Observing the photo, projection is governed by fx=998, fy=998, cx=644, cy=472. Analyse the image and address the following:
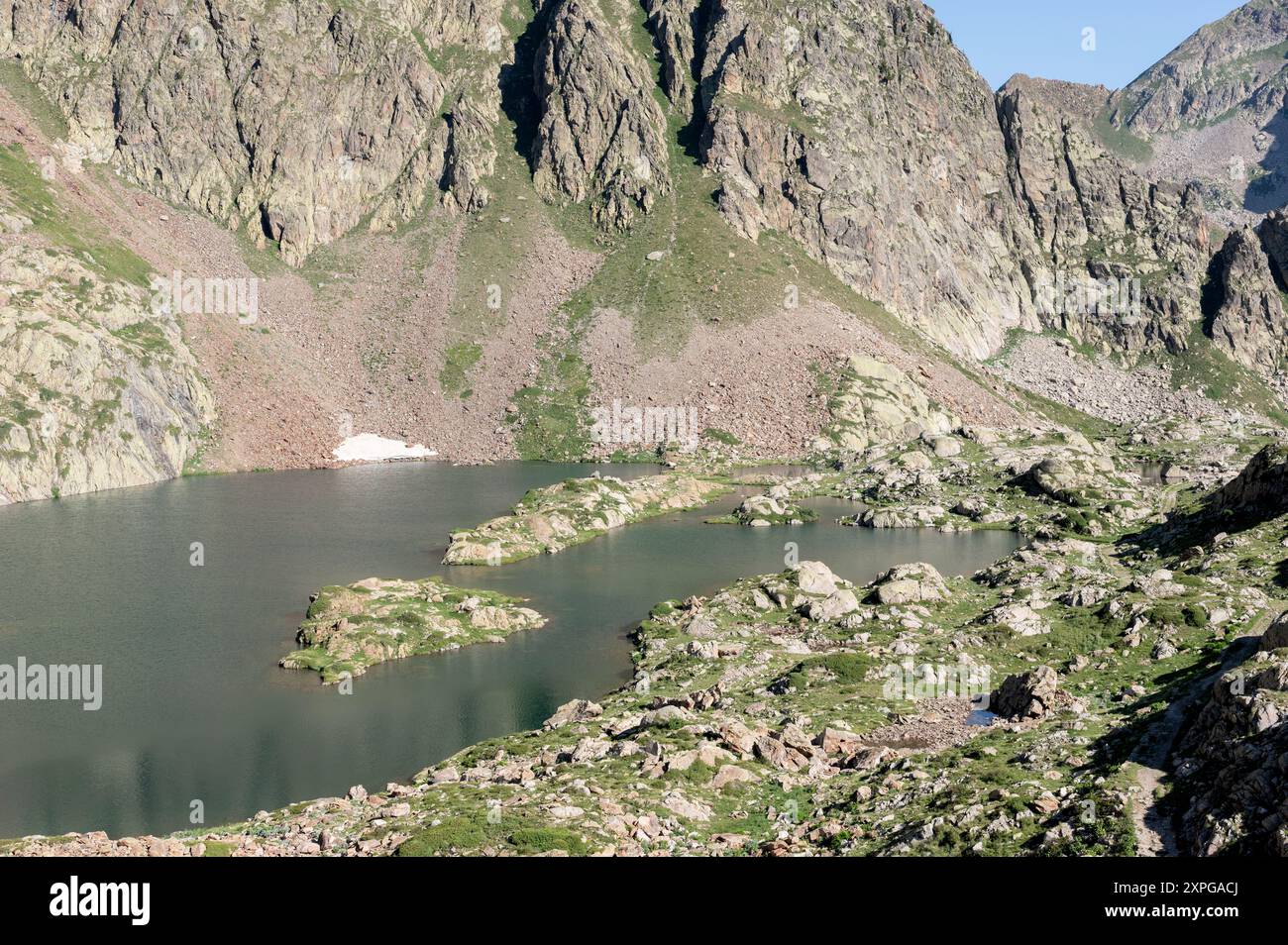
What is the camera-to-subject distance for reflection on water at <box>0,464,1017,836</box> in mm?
61875

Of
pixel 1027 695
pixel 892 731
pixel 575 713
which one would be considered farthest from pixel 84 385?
pixel 1027 695

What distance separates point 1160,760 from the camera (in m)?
42.3

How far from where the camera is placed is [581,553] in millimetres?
129375

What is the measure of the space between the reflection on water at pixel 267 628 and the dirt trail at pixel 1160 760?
136 ft

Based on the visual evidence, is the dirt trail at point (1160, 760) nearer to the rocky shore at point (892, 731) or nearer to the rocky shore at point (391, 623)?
the rocky shore at point (892, 731)

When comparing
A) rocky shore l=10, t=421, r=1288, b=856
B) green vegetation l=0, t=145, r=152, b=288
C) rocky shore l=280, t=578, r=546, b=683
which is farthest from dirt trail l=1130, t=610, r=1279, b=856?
green vegetation l=0, t=145, r=152, b=288

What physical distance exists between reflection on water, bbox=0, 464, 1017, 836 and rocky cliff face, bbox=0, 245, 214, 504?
797cm

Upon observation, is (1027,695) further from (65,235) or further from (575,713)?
(65,235)

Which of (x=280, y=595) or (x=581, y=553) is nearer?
(x=280, y=595)

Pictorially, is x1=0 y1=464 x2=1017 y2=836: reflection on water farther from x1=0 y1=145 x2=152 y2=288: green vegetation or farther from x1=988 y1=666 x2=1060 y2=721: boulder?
x1=0 y1=145 x2=152 y2=288: green vegetation

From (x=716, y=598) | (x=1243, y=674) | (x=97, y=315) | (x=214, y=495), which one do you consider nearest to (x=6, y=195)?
(x=97, y=315)

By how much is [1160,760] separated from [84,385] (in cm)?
16899
